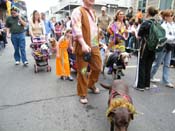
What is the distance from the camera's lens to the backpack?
4.84 meters

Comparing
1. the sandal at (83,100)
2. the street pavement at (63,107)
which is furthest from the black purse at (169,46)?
the sandal at (83,100)

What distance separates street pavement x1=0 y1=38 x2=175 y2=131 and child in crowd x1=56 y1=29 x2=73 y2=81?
0.77 feet

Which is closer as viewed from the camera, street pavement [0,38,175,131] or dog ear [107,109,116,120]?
dog ear [107,109,116,120]

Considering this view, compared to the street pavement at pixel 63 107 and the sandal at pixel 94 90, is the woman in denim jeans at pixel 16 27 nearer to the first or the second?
the street pavement at pixel 63 107

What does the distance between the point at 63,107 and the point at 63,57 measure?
7.10 ft

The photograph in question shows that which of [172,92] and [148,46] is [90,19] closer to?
[148,46]

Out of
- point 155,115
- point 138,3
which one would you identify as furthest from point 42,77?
point 138,3

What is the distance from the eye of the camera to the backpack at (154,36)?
15.9ft

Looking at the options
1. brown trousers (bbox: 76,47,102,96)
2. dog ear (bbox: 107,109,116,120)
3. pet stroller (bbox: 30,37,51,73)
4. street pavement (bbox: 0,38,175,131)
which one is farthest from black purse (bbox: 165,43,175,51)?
pet stroller (bbox: 30,37,51,73)

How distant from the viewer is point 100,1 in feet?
126

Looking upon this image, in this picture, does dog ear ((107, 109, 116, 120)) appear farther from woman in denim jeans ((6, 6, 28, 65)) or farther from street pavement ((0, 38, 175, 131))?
woman in denim jeans ((6, 6, 28, 65))

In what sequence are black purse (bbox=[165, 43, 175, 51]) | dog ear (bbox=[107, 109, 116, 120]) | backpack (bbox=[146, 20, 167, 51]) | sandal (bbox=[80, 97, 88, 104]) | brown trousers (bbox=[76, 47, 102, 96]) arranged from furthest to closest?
black purse (bbox=[165, 43, 175, 51]) < backpack (bbox=[146, 20, 167, 51]) < sandal (bbox=[80, 97, 88, 104]) < brown trousers (bbox=[76, 47, 102, 96]) < dog ear (bbox=[107, 109, 116, 120])

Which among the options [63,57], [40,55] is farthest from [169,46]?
[40,55]

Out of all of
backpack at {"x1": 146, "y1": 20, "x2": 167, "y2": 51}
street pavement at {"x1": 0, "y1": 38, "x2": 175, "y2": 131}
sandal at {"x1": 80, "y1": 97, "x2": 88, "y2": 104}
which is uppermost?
backpack at {"x1": 146, "y1": 20, "x2": 167, "y2": 51}
